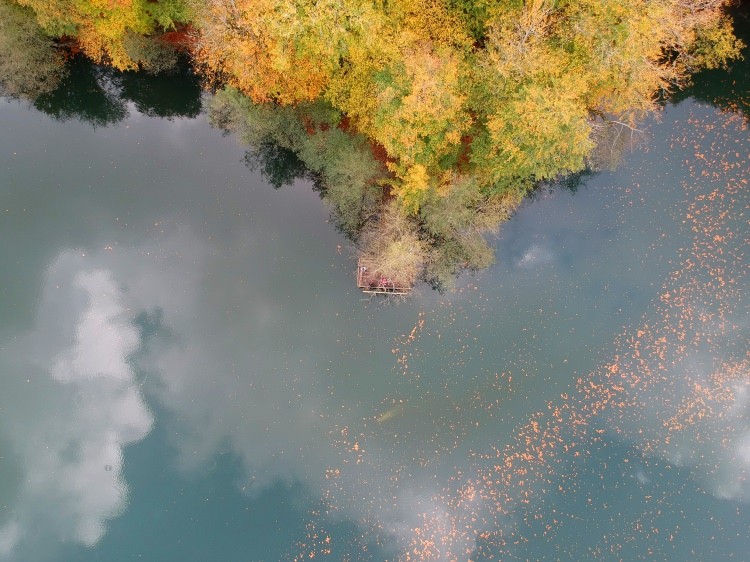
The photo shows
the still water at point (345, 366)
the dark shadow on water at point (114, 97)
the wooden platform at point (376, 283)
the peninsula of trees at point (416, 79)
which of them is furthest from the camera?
the dark shadow on water at point (114, 97)

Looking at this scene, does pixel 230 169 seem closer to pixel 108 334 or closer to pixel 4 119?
pixel 108 334

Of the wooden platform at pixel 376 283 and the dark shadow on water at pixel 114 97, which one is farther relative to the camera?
the dark shadow on water at pixel 114 97

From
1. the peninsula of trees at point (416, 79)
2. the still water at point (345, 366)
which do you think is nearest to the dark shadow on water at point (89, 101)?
the still water at point (345, 366)

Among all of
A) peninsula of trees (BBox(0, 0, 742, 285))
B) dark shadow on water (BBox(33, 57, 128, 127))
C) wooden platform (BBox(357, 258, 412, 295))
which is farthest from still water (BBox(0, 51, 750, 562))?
peninsula of trees (BBox(0, 0, 742, 285))

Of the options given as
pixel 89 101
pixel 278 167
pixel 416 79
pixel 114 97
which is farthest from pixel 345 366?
pixel 89 101

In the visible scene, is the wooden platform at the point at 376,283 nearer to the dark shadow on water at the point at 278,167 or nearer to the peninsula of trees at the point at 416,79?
the peninsula of trees at the point at 416,79

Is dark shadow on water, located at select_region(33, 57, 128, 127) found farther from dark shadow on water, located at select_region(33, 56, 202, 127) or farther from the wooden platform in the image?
the wooden platform
